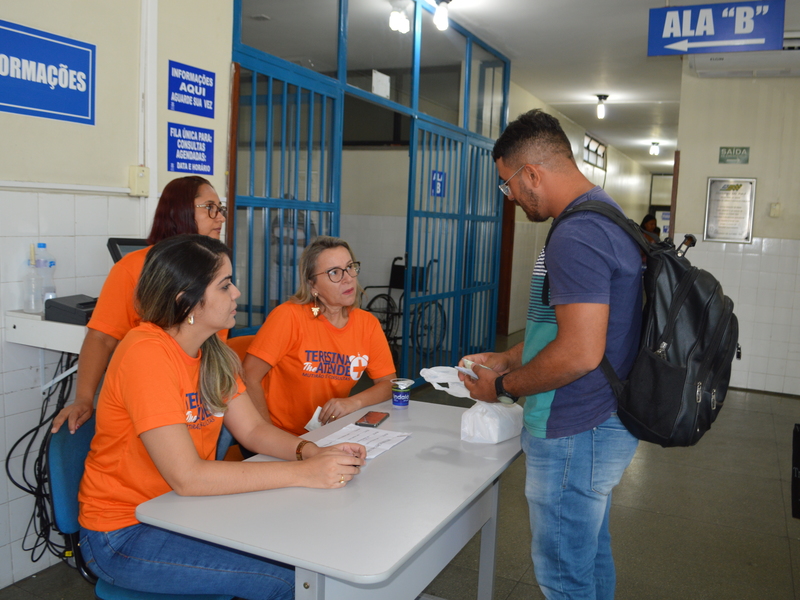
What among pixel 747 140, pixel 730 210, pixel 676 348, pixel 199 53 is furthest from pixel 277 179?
pixel 747 140

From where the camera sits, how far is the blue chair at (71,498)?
61.7 inches

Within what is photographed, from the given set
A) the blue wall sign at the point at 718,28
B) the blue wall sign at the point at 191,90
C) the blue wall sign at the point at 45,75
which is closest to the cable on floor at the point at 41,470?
the blue wall sign at the point at 45,75

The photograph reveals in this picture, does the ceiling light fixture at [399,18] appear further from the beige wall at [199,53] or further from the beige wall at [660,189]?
the beige wall at [660,189]

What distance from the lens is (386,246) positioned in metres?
7.05

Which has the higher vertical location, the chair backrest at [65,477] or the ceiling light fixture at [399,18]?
the ceiling light fixture at [399,18]

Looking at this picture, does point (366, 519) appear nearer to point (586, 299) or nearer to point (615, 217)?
point (586, 299)

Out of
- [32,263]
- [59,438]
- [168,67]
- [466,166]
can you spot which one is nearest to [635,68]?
[466,166]

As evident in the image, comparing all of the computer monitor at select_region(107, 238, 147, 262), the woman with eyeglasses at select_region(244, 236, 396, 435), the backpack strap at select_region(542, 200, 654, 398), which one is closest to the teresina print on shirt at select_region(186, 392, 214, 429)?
the woman with eyeglasses at select_region(244, 236, 396, 435)

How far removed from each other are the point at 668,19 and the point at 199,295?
4072 millimetres

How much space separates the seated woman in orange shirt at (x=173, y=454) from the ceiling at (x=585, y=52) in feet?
14.3

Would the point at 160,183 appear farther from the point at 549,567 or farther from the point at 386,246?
the point at 386,246

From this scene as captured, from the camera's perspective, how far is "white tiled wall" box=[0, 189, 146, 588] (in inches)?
94.2

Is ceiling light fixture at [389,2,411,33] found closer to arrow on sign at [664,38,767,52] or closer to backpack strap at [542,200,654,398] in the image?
arrow on sign at [664,38,767,52]

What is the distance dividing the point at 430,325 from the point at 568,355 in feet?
14.1
